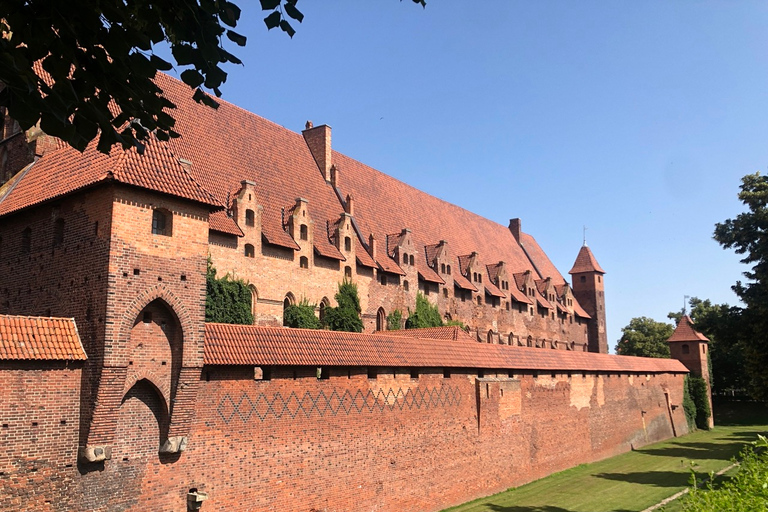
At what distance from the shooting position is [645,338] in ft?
214

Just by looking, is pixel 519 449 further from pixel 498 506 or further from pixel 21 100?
pixel 21 100

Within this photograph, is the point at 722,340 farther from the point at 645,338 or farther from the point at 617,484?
the point at 645,338

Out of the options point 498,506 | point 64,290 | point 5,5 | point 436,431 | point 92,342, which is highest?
point 5,5

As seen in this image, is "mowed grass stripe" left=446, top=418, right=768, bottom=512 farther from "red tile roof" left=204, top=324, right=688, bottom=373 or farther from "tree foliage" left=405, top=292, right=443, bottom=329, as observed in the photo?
"tree foliage" left=405, top=292, right=443, bottom=329

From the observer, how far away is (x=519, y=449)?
23.7 meters

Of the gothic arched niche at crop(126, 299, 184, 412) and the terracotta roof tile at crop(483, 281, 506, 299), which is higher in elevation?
the terracotta roof tile at crop(483, 281, 506, 299)

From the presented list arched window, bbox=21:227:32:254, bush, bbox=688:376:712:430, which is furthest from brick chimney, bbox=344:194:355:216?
bush, bbox=688:376:712:430

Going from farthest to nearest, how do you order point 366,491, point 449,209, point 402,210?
point 449,209
point 402,210
point 366,491

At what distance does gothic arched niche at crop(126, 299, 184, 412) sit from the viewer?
12.5 meters

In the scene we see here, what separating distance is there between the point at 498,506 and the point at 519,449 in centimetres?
376

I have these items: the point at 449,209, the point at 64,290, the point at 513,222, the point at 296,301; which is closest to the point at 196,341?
the point at 64,290

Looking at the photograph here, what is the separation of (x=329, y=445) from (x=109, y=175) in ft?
26.5

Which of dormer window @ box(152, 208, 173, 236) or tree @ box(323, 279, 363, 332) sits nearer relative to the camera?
dormer window @ box(152, 208, 173, 236)

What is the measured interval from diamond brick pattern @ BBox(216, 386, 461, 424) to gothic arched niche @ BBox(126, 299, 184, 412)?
1431 millimetres
